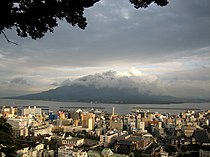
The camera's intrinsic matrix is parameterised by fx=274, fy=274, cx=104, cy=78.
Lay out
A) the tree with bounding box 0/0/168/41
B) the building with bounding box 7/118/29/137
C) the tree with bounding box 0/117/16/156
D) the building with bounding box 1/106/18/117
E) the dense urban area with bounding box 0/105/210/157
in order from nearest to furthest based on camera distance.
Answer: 1. the tree with bounding box 0/0/168/41
2. the tree with bounding box 0/117/16/156
3. the dense urban area with bounding box 0/105/210/157
4. the building with bounding box 7/118/29/137
5. the building with bounding box 1/106/18/117

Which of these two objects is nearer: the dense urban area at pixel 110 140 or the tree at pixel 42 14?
the tree at pixel 42 14

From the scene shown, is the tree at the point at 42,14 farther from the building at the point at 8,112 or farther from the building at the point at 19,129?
the building at the point at 8,112

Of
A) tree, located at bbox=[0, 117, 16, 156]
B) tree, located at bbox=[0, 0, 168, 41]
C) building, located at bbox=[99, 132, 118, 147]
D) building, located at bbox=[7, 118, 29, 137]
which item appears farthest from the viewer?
→ building, located at bbox=[7, 118, 29, 137]

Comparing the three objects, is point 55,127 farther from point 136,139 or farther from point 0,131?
point 0,131

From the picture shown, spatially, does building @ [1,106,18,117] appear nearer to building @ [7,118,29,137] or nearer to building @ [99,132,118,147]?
building @ [7,118,29,137]

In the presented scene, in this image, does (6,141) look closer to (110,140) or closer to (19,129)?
(110,140)

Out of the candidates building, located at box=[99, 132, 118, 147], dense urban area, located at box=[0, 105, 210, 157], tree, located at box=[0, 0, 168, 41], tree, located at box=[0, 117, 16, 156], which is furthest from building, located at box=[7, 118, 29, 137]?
tree, located at box=[0, 0, 168, 41]

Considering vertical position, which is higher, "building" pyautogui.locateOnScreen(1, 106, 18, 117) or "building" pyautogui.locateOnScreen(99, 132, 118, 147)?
"building" pyautogui.locateOnScreen(1, 106, 18, 117)

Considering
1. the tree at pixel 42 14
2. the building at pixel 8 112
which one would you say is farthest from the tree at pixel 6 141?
the building at pixel 8 112
